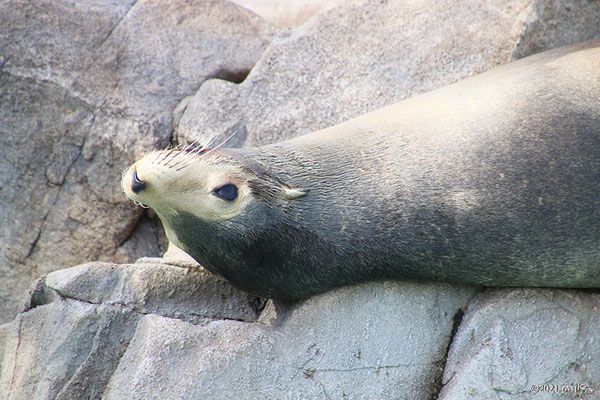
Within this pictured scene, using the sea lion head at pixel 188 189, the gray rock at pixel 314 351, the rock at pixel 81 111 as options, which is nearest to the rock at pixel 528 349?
the gray rock at pixel 314 351

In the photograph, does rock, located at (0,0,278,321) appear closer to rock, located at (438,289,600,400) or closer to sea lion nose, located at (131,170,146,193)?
sea lion nose, located at (131,170,146,193)

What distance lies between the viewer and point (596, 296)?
351 cm

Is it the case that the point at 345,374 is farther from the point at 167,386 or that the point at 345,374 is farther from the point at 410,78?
the point at 410,78

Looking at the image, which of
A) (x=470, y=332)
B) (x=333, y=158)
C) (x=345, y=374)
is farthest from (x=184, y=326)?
(x=470, y=332)

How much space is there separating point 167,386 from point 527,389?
1.67 m

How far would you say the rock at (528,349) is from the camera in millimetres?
3270

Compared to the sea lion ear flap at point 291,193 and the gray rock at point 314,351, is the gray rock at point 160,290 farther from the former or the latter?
the sea lion ear flap at point 291,193

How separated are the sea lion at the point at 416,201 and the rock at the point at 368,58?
934 millimetres

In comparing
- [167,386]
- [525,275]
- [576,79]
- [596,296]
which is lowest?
[596,296]

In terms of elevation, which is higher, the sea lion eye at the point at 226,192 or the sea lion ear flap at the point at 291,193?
the sea lion eye at the point at 226,192

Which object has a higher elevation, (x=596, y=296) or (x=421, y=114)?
(x=421, y=114)

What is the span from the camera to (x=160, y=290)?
3.79 metres

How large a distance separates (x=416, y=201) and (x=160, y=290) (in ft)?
4.72

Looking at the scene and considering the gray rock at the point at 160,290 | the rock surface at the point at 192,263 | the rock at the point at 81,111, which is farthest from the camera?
the rock at the point at 81,111
